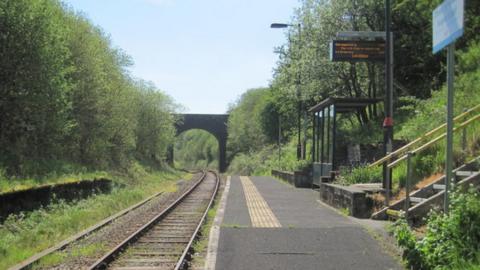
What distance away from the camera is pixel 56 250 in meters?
11.3

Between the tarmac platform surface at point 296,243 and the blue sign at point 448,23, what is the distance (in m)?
3.57

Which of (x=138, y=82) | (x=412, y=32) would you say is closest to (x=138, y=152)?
(x=138, y=82)

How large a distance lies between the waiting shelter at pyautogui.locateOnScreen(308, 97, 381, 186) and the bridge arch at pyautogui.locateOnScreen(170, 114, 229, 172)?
69.7 metres

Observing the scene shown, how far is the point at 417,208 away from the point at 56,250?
7.01m

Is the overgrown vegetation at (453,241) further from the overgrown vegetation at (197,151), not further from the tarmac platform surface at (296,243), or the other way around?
the overgrown vegetation at (197,151)

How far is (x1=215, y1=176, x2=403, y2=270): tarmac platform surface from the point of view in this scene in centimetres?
879

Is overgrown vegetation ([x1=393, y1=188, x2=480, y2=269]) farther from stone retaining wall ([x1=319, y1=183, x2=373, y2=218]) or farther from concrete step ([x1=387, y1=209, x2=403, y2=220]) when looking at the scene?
stone retaining wall ([x1=319, y1=183, x2=373, y2=218])

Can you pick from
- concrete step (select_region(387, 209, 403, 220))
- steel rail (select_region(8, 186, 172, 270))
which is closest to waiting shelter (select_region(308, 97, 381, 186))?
steel rail (select_region(8, 186, 172, 270))

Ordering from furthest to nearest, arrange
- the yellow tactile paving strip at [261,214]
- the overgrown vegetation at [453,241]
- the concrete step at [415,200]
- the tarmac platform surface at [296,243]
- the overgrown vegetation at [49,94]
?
the overgrown vegetation at [49,94]
the yellow tactile paving strip at [261,214]
the concrete step at [415,200]
the tarmac platform surface at [296,243]
the overgrown vegetation at [453,241]

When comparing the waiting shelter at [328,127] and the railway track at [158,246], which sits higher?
the waiting shelter at [328,127]

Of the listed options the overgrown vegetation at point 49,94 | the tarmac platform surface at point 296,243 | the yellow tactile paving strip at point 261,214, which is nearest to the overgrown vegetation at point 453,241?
the tarmac platform surface at point 296,243

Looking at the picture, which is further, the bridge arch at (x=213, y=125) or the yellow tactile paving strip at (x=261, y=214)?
the bridge arch at (x=213, y=125)

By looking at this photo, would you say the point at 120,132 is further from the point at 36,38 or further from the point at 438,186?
the point at 438,186

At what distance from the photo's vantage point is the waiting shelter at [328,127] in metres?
21.5
